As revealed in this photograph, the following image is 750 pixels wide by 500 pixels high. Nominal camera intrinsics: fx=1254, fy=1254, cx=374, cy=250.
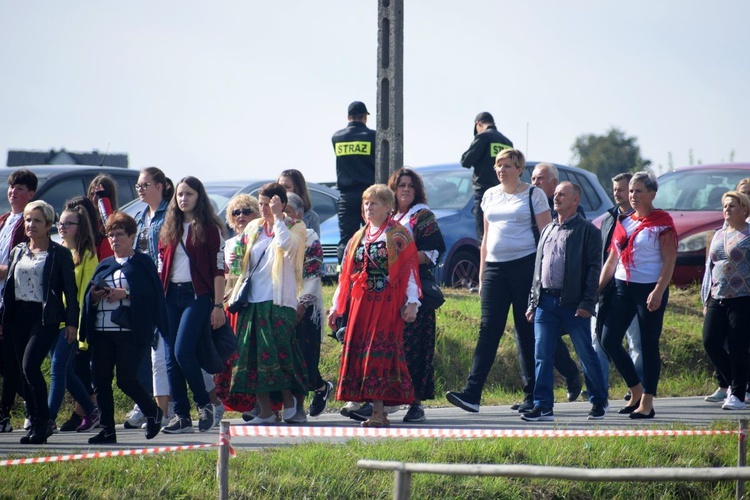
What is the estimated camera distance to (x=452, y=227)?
15.6 m

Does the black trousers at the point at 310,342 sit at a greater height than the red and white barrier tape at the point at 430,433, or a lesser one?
greater

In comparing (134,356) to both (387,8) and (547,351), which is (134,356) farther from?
(387,8)

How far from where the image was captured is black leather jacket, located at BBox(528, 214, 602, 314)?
9.97 m

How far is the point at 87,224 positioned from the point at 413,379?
2.92m

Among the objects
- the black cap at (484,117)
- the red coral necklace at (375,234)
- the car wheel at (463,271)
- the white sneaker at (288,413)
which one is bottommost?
the white sneaker at (288,413)

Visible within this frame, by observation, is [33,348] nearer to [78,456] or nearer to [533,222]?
[78,456]

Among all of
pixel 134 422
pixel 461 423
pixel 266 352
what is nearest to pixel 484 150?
pixel 461 423

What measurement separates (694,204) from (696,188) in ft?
1.18

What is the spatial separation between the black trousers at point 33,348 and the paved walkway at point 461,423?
300 millimetres

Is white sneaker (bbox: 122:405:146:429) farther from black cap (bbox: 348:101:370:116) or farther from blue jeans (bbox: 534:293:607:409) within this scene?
black cap (bbox: 348:101:370:116)

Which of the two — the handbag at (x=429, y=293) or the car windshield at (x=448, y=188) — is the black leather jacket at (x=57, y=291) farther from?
the car windshield at (x=448, y=188)

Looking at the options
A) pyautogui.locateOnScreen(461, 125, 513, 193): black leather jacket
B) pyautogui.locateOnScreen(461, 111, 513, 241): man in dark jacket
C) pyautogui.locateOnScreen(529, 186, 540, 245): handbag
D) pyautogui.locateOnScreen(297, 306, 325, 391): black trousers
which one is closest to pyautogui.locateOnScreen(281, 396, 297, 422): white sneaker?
pyautogui.locateOnScreen(297, 306, 325, 391): black trousers

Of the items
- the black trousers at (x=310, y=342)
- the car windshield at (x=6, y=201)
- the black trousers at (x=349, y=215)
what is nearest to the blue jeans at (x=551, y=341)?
the black trousers at (x=310, y=342)

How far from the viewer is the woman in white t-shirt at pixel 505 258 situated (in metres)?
10.4
